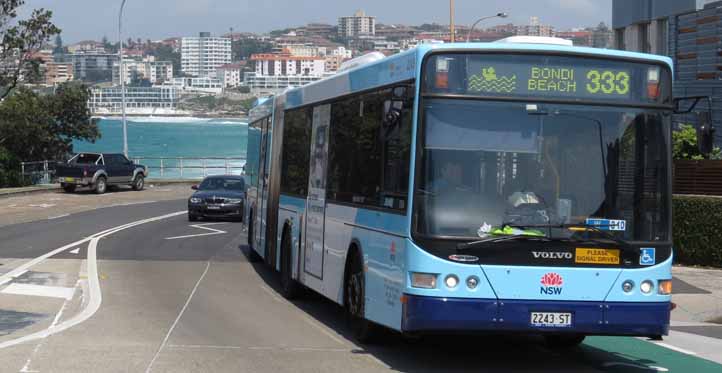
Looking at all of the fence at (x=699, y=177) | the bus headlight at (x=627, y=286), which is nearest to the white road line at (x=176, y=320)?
the bus headlight at (x=627, y=286)

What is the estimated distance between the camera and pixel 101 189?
A: 4575cm

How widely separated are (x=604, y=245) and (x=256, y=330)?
4.48 m

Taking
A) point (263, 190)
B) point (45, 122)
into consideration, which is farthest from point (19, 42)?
point (263, 190)

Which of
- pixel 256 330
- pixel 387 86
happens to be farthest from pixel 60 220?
pixel 387 86

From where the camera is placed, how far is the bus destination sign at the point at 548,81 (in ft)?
32.6

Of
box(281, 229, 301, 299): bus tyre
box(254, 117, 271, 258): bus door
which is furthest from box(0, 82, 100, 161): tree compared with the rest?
box(281, 229, 301, 299): bus tyre

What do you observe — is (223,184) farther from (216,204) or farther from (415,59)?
(415,59)

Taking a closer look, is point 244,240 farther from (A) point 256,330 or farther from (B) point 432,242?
(B) point 432,242

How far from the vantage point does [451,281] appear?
964 centimetres

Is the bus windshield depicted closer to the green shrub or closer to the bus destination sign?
the bus destination sign

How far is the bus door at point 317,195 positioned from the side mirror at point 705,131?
4796 mm

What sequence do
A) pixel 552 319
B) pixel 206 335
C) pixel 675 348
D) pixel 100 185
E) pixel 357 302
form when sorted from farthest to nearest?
pixel 100 185 < pixel 675 348 < pixel 206 335 < pixel 357 302 < pixel 552 319

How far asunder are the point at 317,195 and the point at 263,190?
16.1 ft

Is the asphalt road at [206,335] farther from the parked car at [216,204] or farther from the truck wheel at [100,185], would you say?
the truck wheel at [100,185]
